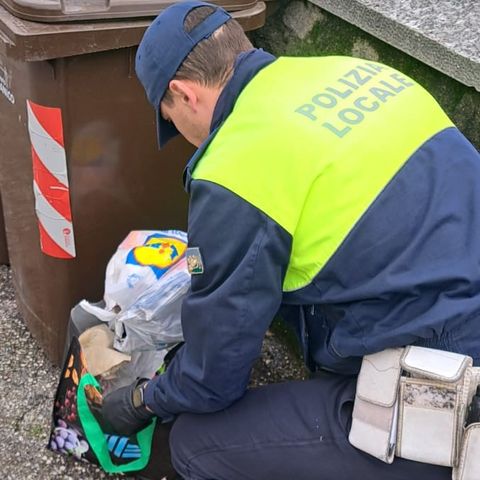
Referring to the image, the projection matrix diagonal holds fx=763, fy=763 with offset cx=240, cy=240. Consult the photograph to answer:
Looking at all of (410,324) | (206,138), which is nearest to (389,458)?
(410,324)

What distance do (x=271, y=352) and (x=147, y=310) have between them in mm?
809

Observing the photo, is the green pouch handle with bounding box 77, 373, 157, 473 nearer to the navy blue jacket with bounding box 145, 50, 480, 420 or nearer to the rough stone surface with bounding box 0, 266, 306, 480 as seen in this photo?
the rough stone surface with bounding box 0, 266, 306, 480

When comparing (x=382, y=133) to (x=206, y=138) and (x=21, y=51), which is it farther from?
(x=21, y=51)

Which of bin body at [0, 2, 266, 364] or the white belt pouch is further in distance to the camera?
bin body at [0, 2, 266, 364]

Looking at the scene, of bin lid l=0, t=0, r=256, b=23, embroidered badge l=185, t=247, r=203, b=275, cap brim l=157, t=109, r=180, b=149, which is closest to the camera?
embroidered badge l=185, t=247, r=203, b=275

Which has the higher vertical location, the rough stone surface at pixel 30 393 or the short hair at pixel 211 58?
the short hair at pixel 211 58

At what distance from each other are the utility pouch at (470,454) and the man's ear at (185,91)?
0.93 metres

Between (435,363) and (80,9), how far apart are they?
131 cm

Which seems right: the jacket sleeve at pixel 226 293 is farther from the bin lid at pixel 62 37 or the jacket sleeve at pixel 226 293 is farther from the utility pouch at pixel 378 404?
the bin lid at pixel 62 37

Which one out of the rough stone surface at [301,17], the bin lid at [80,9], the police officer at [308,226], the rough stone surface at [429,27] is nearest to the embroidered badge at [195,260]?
the police officer at [308,226]

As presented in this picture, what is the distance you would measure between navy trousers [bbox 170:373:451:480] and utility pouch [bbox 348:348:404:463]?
0.21 feet

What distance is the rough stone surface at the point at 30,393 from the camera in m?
2.46

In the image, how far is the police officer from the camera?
158 cm

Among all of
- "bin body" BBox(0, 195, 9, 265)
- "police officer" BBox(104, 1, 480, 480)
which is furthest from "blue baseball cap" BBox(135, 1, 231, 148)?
"bin body" BBox(0, 195, 9, 265)
